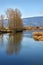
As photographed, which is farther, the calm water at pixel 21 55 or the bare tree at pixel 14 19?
the bare tree at pixel 14 19

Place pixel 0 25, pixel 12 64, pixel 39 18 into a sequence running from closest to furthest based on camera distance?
pixel 12 64 → pixel 0 25 → pixel 39 18

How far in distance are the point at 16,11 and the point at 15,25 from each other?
418 cm

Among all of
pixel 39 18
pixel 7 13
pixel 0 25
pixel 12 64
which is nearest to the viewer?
pixel 12 64

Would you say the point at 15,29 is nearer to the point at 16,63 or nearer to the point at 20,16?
the point at 20,16

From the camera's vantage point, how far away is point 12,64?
8.74 meters

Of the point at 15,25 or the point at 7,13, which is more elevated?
the point at 7,13

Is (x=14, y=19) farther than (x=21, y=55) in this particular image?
Yes

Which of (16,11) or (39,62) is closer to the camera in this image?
(39,62)

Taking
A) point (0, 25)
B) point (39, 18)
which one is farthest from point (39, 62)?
point (39, 18)

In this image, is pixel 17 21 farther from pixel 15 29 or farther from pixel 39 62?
pixel 39 62

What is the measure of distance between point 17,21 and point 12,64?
4023 centimetres

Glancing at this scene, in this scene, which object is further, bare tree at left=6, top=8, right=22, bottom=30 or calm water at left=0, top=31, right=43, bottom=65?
bare tree at left=6, top=8, right=22, bottom=30

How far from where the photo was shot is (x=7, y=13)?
47125 mm

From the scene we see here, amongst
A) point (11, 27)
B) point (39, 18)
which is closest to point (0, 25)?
point (11, 27)
